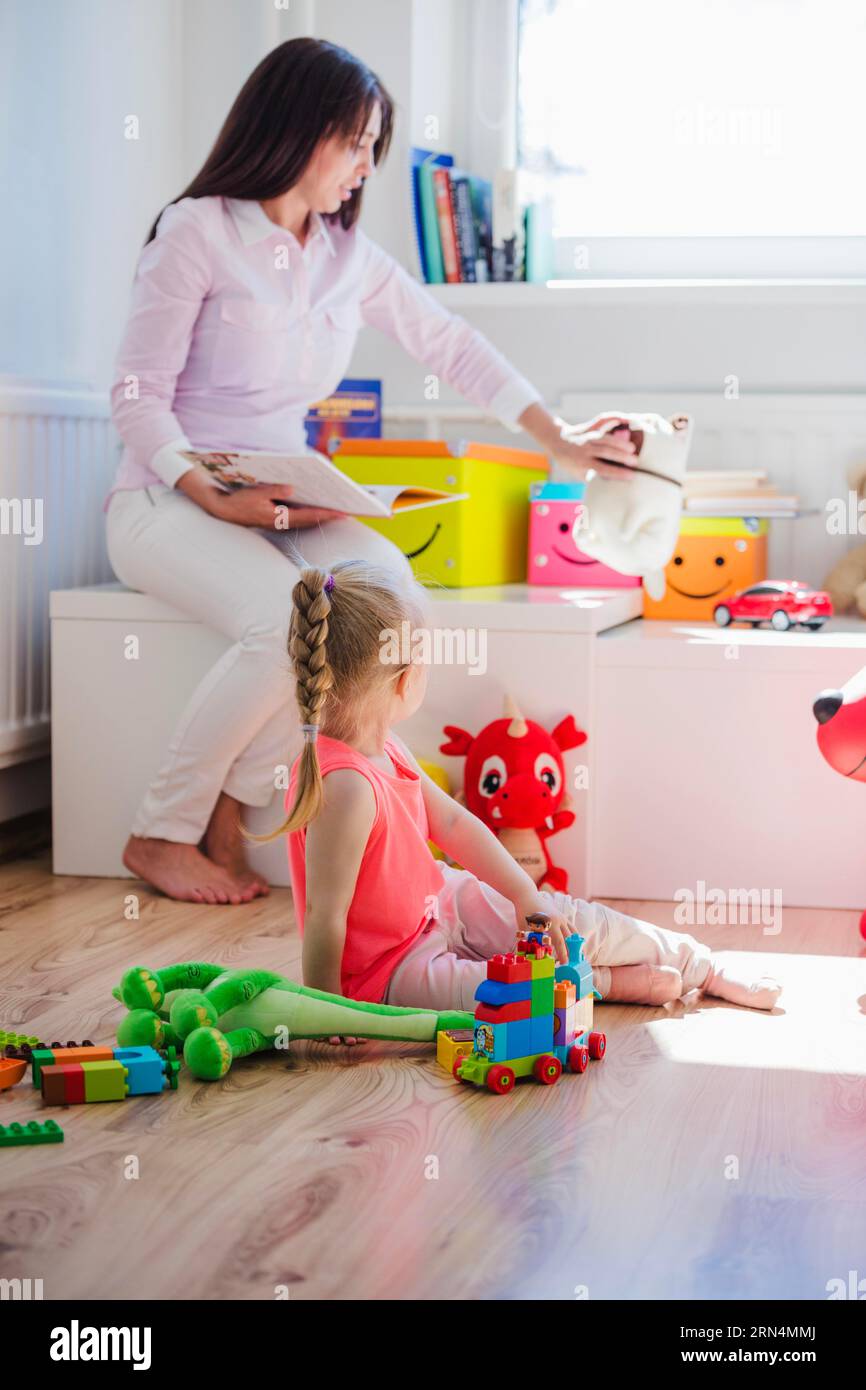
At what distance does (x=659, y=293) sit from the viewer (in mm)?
2871

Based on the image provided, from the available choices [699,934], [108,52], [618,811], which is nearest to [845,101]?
[108,52]

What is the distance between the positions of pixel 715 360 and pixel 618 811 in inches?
42.7

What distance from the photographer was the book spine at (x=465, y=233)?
2.91 metres

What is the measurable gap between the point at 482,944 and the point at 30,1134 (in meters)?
0.55

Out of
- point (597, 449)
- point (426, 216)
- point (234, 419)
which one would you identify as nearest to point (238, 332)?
point (234, 419)

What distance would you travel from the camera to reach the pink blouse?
7.11ft

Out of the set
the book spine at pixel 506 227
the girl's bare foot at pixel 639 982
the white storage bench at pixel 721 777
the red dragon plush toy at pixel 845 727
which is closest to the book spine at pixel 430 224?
the book spine at pixel 506 227

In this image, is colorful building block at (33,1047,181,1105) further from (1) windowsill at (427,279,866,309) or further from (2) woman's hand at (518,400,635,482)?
(1) windowsill at (427,279,866,309)

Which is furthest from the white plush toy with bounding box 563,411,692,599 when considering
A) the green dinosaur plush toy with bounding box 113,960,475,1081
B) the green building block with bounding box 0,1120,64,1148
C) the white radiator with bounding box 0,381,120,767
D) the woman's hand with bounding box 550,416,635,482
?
the green building block with bounding box 0,1120,64,1148

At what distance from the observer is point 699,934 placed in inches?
77.9

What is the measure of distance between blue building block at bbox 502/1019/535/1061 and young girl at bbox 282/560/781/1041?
10 centimetres

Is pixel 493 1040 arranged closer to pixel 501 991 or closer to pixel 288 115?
pixel 501 991
